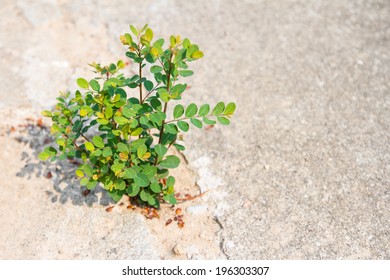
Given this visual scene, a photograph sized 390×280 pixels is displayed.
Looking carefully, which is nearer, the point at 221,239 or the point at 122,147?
the point at 122,147

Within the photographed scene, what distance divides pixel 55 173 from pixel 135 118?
79 cm

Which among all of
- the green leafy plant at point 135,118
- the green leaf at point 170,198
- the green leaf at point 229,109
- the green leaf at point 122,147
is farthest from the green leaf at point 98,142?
Answer: the green leaf at point 229,109

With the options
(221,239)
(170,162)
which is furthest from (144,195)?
(221,239)

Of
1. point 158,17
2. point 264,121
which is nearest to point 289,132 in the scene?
point 264,121

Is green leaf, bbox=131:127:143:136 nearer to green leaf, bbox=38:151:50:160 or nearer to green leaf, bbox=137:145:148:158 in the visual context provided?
green leaf, bbox=137:145:148:158

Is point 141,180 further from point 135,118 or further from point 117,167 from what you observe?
point 135,118

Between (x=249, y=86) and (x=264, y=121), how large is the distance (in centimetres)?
35

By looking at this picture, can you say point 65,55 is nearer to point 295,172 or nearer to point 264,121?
point 264,121

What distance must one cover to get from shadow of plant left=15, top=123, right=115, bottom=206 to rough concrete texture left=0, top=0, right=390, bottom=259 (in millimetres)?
67

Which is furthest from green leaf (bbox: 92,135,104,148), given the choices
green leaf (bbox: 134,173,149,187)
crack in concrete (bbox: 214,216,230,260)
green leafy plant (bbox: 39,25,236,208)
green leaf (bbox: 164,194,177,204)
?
crack in concrete (bbox: 214,216,230,260)

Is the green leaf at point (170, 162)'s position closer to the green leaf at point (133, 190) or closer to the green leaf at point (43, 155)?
the green leaf at point (133, 190)

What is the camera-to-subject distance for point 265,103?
128 inches

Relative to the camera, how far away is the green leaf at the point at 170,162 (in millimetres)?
2529

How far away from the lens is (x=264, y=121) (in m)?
3.14
